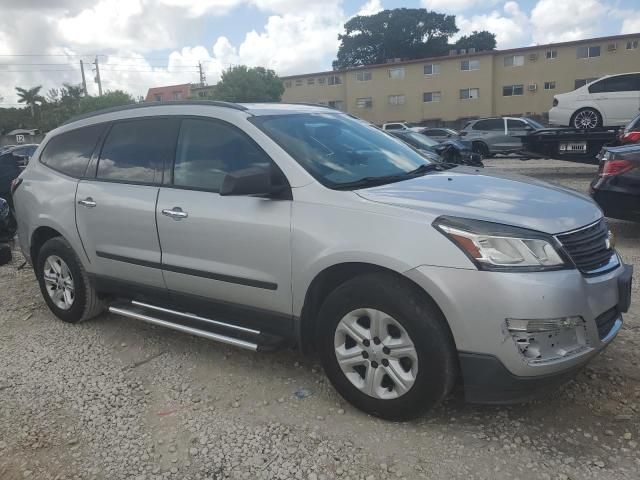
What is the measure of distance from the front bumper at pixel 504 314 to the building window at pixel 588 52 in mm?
45469

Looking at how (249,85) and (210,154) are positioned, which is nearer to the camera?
(210,154)

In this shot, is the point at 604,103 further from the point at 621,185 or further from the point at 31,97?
the point at 31,97

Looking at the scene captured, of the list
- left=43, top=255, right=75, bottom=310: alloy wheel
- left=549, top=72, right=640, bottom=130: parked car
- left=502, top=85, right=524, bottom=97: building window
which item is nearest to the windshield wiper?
left=43, top=255, right=75, bottom=310: alloy wheel

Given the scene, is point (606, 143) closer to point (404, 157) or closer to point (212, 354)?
point (404, 157)

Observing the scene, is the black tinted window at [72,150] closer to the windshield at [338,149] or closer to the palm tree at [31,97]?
the windshield at [338,149]

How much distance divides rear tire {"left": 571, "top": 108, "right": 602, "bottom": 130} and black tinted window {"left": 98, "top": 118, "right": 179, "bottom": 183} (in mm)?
13986

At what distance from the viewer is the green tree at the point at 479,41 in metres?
69.7

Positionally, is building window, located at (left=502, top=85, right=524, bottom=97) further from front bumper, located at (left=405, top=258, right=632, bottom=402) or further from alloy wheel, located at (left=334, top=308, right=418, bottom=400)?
alloy wheel, located at (left=334, top=308, right=418, bottom=400)

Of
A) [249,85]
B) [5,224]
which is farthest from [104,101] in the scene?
[5,224]

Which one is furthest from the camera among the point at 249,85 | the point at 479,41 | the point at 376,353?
the point at 479,41

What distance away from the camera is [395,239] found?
274 centimetres

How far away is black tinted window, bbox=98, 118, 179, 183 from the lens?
12.5 feet

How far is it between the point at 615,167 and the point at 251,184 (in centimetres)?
483

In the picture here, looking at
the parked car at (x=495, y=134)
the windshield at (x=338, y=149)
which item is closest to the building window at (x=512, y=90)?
the parked car at (x=495, y=134)
